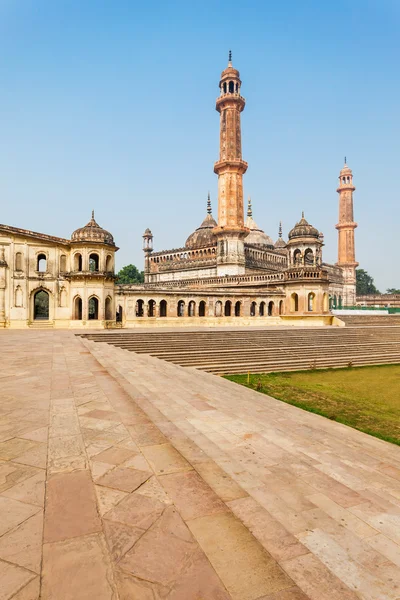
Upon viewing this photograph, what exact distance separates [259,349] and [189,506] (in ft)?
46.7

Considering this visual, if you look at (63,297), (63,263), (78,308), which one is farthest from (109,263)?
(63,297)

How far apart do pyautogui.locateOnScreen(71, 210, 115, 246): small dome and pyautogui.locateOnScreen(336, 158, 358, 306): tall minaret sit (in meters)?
48.9

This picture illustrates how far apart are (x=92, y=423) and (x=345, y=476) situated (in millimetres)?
3449

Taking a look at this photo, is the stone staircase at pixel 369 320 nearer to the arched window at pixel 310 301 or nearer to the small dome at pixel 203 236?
the arched window at pixel 310 301

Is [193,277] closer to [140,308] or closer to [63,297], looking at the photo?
[140,308]

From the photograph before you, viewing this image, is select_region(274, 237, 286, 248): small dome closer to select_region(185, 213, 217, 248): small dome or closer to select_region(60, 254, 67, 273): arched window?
select_region(185, 213, 217, 248): small dome

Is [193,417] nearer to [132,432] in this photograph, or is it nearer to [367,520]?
[132,432]

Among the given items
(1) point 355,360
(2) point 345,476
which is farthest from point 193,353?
(2) point 345,476

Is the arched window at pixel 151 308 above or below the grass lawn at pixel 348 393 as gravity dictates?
above

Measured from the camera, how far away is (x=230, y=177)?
47188mm

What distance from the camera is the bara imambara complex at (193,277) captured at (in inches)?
1080

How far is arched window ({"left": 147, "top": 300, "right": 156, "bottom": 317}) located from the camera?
32.3m

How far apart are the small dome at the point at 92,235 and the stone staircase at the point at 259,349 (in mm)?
10935

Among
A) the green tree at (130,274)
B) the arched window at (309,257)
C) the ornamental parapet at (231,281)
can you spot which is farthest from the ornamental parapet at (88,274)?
the green tree at (130,274)
